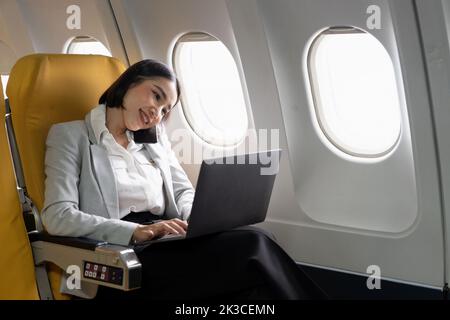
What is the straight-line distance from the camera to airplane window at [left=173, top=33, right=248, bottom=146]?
14.8 ft

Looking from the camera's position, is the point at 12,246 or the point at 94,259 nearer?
the point at 94,259

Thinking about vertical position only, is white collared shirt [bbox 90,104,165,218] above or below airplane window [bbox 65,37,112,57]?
below

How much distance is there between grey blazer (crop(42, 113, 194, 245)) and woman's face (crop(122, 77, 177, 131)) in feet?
0.61

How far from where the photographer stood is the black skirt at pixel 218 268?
298cm

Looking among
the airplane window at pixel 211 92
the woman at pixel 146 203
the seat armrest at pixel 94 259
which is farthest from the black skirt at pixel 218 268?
the airplane window at pixel 211 92

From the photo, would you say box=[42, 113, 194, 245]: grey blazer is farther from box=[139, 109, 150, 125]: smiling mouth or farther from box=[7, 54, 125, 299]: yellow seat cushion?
box=[139, 109, 150, 125]: smiling mouth

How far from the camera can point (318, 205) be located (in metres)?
4.08

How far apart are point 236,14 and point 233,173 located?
1119 mm

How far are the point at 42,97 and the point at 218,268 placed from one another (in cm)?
112

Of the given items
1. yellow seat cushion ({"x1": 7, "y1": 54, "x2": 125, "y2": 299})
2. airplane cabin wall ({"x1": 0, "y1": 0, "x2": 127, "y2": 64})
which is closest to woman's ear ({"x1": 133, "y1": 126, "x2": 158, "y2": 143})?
yellow seat cushion ({"x1": 7, "y1": 54, "x2": 125, "y2": 299})

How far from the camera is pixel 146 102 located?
11.3 ft

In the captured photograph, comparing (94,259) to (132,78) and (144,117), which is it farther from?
(132,78)

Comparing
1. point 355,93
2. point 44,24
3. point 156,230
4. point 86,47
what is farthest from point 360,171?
point 44,24
